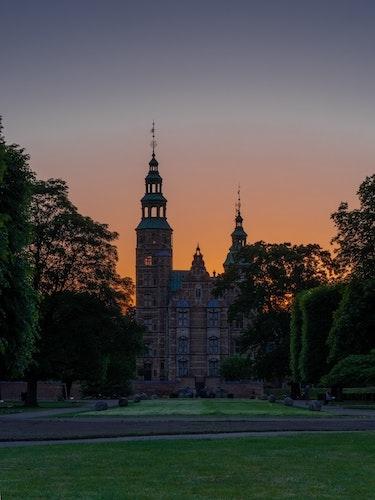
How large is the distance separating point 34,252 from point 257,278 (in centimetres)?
3118

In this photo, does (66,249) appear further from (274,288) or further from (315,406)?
(274,288)

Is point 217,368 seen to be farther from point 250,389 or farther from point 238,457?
point 238,457

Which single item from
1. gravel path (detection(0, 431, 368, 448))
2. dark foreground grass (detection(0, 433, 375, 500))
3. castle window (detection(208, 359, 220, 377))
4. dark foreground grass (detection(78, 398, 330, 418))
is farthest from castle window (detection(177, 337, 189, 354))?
dark foreground grass (detection(0, 433, 375, 500))

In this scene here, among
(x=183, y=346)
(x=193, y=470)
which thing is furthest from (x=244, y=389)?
(x=193, y=470)

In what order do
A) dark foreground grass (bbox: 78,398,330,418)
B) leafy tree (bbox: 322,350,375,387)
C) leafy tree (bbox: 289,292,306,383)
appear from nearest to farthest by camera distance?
1. dark foreground grass (bbox: 78,398,330,418)
2. leafy tree (bbox: 322,350,375,387)
3. leafy tree (bbox: 289,292,306,383)

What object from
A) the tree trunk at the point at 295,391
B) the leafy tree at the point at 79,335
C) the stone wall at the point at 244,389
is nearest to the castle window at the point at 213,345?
the stone wall at the point at 244,389

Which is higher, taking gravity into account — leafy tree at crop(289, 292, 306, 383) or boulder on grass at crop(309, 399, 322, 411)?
leafy tree at crop(289, 292, 306, 383)

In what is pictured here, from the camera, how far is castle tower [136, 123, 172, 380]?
161 meters

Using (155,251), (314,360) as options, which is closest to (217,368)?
(155,251)

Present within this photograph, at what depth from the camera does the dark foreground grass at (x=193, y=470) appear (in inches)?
536

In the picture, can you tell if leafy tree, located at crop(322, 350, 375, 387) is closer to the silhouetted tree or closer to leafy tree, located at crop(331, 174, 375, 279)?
leafy tree, located at crop(331, 174, 375, 279)

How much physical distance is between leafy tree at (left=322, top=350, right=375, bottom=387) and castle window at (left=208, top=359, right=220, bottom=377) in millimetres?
106284

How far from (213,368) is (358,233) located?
325ft

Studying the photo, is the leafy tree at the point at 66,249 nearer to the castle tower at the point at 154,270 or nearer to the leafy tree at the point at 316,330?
the leafy tree at the point at 316,330
